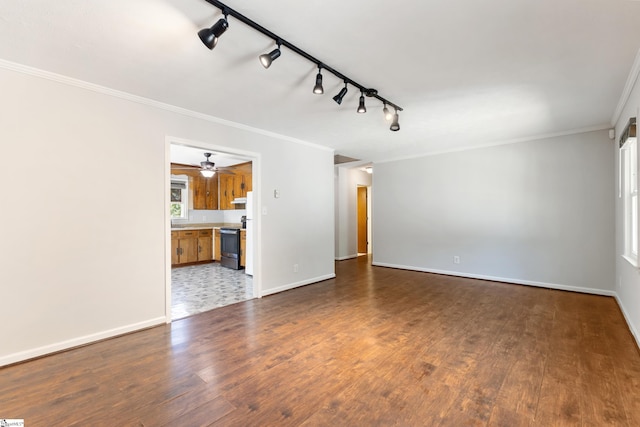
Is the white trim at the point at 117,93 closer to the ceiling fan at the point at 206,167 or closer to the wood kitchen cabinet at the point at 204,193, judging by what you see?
the ceiling fan at the point at 206,167

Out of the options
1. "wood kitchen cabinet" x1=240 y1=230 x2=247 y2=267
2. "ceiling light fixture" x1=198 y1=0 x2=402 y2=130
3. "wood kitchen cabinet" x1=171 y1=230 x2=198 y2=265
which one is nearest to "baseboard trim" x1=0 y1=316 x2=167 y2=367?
"ceiling light fixture" x1=198 y1=0 x2=402 y2=130

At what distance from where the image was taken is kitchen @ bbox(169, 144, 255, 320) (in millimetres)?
5027

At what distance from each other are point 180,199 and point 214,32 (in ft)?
20.4

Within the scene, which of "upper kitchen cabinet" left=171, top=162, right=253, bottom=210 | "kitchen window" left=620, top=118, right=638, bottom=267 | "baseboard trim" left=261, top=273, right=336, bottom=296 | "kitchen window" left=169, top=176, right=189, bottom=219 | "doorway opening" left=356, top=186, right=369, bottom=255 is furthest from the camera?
"doorway opening" left=356, top=186, right=369, bottom=255

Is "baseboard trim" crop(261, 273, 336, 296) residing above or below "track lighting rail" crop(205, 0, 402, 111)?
below

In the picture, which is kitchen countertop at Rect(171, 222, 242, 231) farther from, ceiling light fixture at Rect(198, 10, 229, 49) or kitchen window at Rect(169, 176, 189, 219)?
ceiling light fixture at Rect(198, 10, 229, 49)

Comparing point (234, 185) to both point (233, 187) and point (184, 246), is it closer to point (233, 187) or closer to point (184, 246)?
point (233, 187)

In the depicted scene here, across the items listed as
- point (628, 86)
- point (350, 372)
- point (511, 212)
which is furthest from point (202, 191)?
point (628, 86)

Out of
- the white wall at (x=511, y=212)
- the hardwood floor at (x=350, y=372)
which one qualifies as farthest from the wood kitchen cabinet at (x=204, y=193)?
the hardwood floor at (x=350, y=372)

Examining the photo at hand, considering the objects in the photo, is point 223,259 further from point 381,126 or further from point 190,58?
point 190,58

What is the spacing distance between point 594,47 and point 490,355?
244 centimetres

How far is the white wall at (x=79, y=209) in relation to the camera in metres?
2.30

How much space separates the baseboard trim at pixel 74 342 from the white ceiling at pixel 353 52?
7.52ft

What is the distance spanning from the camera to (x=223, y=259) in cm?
643
